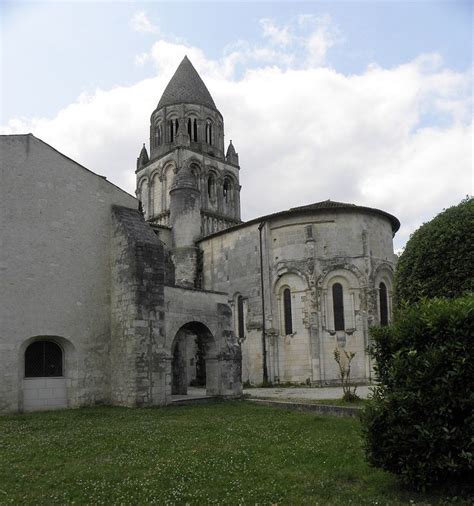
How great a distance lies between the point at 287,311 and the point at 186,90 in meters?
24.1

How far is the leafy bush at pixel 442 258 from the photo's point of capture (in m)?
11.5

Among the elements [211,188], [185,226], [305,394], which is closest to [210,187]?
[211,188]

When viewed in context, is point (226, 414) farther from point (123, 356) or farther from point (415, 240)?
point (415, 240)

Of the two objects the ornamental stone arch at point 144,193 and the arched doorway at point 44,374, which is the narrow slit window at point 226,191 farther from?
the arched doorway at point 44,374

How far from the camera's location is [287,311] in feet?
92.6

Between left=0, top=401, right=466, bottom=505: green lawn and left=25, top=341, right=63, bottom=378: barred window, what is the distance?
9.91 ft

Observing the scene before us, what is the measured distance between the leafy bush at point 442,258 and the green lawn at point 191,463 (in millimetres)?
3646

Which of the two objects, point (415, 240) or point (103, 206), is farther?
point (103, 206)

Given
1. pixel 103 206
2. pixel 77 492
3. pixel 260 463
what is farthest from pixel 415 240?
pixel 103 206

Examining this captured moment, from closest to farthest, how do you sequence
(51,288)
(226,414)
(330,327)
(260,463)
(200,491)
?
1. (200,491)
2. (260,463)
3. (226,414)
4. (51,288)
5. (330,327)

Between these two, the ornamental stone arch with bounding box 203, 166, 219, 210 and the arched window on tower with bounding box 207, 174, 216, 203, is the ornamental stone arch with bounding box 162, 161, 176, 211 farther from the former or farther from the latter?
the arched window on tower with bounding box 207, 174, 216, 203

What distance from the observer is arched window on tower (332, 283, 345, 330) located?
89.5ft

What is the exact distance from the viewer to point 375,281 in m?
27.5

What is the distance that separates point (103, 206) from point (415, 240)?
11.2m
